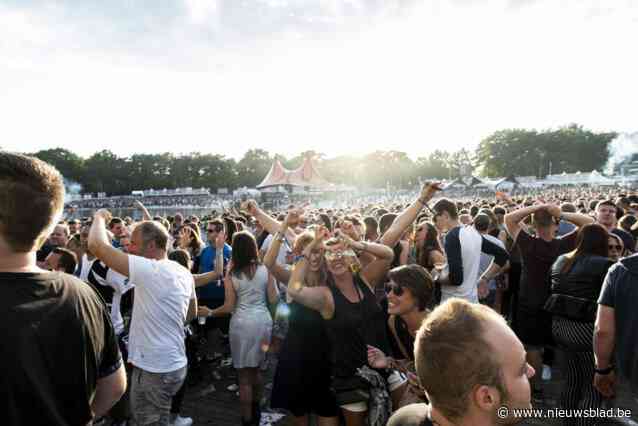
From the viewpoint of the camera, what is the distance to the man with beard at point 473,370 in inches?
50.6

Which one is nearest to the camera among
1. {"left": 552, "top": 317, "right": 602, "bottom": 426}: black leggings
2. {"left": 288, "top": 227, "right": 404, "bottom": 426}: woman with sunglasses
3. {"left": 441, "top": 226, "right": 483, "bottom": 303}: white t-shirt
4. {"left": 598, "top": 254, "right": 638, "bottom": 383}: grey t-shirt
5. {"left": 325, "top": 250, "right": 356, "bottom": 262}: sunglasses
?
{"left": 598, "top": 254, "right": 638, "bottom": 383}: grey t-shirt

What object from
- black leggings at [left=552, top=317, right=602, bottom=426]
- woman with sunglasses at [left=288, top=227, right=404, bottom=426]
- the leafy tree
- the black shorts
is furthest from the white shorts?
the leafy tree

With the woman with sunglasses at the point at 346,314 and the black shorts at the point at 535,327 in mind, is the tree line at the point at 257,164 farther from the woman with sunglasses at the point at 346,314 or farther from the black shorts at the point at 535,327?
the woman with sunglasses at the point at 346,314

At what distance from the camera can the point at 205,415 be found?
182 inches

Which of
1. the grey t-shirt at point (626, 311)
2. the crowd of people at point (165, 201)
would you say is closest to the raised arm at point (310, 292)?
the grey t-shirt at point (626, 311)

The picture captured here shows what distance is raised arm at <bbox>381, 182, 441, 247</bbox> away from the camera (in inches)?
151

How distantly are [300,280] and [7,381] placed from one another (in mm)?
1971

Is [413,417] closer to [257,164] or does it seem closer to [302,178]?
[302,178]

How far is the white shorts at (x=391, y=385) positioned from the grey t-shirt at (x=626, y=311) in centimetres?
139

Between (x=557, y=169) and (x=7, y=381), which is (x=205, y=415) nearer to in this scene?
(x=7, y=381)

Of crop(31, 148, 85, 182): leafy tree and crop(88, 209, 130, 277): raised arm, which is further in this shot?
crop(31, 148, 85, 182): leafy tree

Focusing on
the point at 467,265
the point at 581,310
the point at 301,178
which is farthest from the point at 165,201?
the point at 581,310

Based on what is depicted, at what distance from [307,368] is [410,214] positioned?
1729mm

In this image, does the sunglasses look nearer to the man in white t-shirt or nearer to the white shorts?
the white shorts
